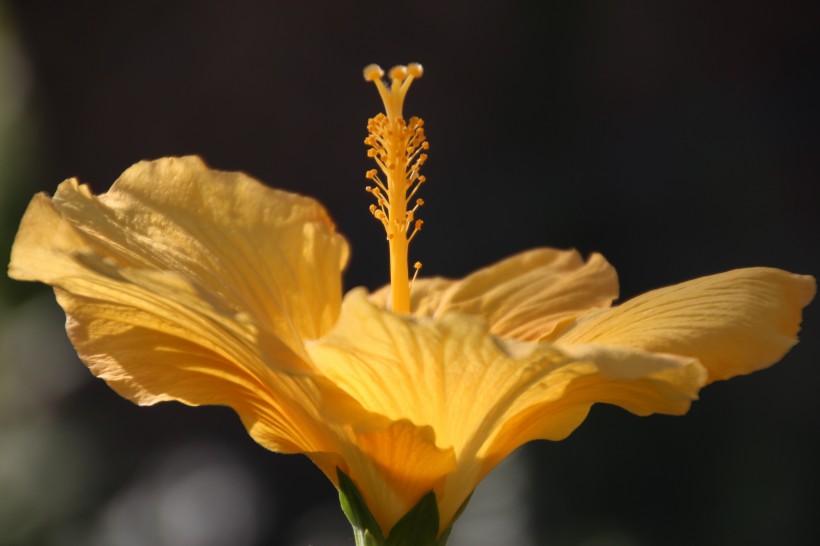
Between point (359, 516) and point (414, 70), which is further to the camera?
point (414, 70)

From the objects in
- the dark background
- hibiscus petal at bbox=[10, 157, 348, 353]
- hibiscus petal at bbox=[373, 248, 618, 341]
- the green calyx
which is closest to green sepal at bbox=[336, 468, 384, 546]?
the green calyx

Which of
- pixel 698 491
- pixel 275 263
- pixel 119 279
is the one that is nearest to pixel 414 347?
pixel 119 279

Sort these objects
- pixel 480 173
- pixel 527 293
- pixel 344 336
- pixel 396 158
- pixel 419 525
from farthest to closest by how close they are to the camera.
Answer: pixel 480 173, pixel 527 293, pixel 396 158, pixel 419 525, pixel 344 336

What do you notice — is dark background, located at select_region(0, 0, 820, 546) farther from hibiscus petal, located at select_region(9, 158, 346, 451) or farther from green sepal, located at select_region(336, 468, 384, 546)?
green sepal, located at select_region(336, 468, 384, 546)

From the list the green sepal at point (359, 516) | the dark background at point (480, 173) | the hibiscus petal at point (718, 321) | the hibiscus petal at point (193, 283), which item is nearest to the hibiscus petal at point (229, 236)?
the hibiscus petal at point (193, 283)

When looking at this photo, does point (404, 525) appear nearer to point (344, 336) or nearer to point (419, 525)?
point (419, 525)

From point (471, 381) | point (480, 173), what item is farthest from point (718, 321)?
point (480, 173)
